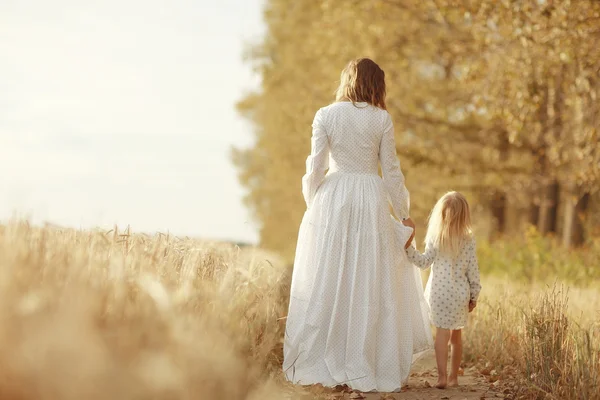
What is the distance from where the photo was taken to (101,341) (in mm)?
3305

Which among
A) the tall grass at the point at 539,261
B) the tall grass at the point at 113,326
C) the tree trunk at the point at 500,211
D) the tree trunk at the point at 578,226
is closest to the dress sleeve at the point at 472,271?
the tall grass at the point at 113,326

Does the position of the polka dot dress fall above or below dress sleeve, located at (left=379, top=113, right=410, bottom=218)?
below

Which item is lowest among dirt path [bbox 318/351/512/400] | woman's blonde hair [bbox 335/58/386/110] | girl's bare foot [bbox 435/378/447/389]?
dirt path [bbox 318/351/512/400]

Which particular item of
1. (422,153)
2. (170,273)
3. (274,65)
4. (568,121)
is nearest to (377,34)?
(422,153)

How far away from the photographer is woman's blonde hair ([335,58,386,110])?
5930 millimetres

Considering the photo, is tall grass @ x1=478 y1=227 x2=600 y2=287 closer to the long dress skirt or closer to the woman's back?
the long dress skirt

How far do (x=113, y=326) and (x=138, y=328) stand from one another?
0.16 meters

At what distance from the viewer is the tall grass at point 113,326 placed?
3.11 m

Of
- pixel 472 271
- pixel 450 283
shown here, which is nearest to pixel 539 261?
pixel 472 271

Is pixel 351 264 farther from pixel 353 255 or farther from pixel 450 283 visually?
pixel 450 283

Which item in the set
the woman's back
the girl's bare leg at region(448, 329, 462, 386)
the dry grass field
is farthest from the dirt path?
the woman's back

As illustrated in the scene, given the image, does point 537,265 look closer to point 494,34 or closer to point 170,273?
point 494,34

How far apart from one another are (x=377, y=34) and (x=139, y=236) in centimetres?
1077

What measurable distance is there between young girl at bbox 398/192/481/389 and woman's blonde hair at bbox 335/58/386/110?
3.18ft
